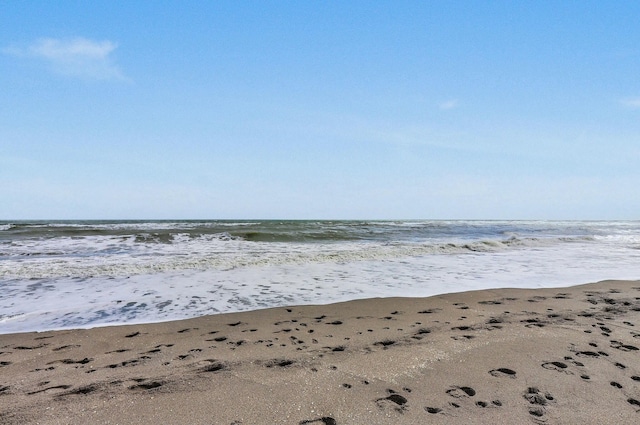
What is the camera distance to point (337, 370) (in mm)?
3568

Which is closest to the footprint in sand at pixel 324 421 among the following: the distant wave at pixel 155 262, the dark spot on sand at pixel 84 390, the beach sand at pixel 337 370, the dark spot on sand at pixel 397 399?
the beach sand at pixel 337 370

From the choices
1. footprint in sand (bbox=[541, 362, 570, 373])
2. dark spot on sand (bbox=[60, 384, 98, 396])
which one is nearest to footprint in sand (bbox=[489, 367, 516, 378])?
footprint in sand (bbox=[541, 362, 570, 373])

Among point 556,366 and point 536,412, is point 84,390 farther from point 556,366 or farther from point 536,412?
point 556,366

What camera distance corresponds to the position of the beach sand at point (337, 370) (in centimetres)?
284

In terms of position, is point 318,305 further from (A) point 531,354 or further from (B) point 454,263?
(B) point 454,263

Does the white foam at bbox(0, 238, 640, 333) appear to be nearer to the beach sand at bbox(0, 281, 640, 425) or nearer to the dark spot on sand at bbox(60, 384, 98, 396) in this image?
the beach sand at bbox(0, 281, 640, 425)

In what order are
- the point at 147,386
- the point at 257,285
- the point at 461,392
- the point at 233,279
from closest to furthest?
the point at 461,392, the point at 147,386, the point at 257,285, the point at 233,279

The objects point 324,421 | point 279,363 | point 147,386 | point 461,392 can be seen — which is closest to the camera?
point 324,421

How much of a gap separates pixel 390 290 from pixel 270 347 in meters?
3.93

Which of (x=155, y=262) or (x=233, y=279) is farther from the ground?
(x=155, y=262)

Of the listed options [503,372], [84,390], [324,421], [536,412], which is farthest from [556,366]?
[84,390]

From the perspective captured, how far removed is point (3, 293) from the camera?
7.46 m

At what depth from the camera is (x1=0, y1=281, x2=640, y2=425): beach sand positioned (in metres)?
2.84

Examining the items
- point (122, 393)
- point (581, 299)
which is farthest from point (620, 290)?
point (122, 393)
